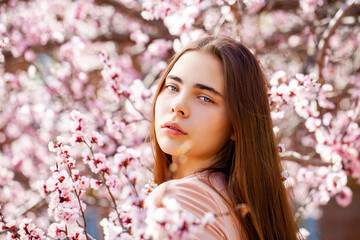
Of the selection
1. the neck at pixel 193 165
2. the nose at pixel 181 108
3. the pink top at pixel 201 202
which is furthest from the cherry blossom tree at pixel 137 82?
the pink top at pixel 201 202

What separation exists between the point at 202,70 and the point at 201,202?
55cm

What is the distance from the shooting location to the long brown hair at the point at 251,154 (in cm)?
144

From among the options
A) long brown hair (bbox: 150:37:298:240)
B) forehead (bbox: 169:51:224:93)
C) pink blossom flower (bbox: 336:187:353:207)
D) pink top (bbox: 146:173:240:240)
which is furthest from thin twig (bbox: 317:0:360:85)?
pink top (bbox: 146:173:240:240)

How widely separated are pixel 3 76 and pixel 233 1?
3381 millimetres

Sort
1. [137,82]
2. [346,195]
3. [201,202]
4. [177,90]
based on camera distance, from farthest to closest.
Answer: [346,195]
[137,82]
[177,90]
[201,202]

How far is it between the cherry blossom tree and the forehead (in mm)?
557

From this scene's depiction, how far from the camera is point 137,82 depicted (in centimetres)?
289

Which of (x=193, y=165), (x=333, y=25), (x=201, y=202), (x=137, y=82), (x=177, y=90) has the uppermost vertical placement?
(x=333, y=25)

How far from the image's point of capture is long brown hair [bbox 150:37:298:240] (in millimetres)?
1437

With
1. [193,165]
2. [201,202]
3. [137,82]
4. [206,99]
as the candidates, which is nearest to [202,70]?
[206,99]

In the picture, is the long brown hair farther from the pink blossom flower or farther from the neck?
the pink blossom flower

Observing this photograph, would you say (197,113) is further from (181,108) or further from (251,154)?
(251,154)

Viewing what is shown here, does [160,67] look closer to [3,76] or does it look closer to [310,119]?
[310,119]

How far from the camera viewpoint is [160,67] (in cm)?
373
